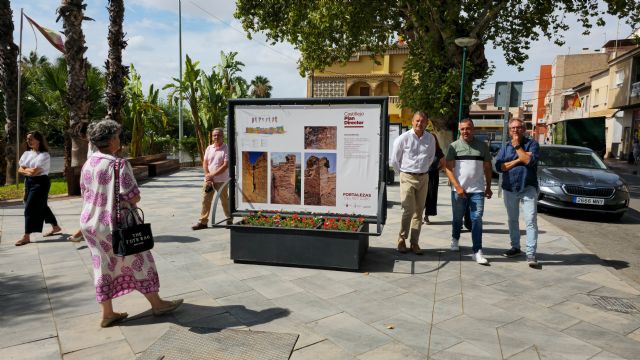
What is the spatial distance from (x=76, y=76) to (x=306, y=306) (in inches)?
484

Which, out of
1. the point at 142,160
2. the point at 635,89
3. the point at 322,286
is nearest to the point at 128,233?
the point at 322,286

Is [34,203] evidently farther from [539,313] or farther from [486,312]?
[539,313]

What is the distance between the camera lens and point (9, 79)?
47.8ft

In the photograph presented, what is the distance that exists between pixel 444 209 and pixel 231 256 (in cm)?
607

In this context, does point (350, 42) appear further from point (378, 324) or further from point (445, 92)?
point (378, 324)

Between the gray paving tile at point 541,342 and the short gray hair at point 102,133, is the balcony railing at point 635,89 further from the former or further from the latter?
the short gray hair at point 102,133

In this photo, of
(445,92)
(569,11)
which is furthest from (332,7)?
(569,11)

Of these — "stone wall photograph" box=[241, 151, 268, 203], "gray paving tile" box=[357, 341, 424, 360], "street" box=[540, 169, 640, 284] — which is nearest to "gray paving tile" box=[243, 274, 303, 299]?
"stone wall photograph" box=[241, 151, 268, 203]

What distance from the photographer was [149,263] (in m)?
3.83

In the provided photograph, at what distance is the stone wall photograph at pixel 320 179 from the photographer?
5.64m

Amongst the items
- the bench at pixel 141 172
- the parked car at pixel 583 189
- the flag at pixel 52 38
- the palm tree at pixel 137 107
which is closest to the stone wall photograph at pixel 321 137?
the parked car at pixel 583 189

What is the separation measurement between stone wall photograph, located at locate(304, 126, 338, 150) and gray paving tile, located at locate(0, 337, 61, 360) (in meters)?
3.44

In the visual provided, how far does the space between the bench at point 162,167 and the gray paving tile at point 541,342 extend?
16.3 meters

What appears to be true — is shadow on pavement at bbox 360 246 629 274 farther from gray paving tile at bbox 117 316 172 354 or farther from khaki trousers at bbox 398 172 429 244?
gray paving tile at bbox 117 316 172 354
